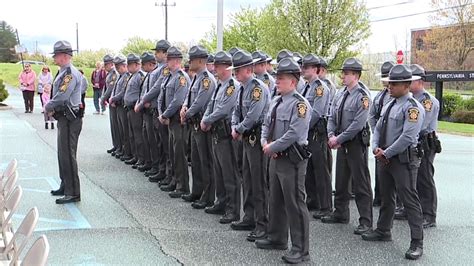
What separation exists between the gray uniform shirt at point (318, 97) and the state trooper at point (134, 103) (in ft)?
12.8

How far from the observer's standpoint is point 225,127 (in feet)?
23.5

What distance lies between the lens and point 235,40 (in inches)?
1644

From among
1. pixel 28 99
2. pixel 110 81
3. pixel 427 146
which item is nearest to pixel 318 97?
pixel 427 146

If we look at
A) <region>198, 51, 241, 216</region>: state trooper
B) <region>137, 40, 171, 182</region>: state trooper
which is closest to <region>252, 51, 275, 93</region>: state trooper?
<region>198, 51, 241, 216</region>: state trooper

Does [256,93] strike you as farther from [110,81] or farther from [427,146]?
[110,81]

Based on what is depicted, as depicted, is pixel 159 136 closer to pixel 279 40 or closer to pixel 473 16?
pixel 279 40

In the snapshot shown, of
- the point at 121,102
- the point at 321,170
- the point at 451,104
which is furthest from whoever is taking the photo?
the point at 451,104

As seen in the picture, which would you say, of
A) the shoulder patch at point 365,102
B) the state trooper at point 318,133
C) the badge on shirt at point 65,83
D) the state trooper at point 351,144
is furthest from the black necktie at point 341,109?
the badge on shirt at point 65,83

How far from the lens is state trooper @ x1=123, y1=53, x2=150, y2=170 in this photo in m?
10.7

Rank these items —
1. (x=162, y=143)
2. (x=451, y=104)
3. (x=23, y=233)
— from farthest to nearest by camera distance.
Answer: (x=451, y=104), (x=162, y=143), (x=23, y=233)

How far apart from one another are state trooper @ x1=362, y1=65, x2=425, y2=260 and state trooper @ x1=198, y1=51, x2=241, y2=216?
5.95ft

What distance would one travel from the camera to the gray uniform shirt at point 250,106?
257 inches

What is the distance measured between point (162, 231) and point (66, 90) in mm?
2473

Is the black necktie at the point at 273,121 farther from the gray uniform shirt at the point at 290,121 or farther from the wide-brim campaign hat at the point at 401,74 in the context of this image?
the wide-brim campaign hat at the point at 401,74
